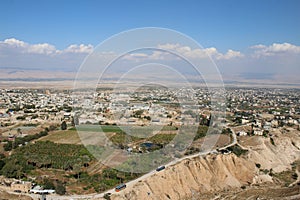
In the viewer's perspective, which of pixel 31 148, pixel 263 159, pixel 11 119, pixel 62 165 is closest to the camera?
pixel 62 165

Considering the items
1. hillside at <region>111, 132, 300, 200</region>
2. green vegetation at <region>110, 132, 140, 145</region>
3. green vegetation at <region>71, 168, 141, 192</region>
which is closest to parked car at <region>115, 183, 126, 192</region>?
hillside at <region>111, 132, 300, 200</region>

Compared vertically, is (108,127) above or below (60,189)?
above

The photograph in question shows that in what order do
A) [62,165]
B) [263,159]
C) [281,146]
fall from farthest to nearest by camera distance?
1. [281,146]
2. [263,159]
3. [62,165]

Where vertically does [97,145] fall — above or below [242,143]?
above

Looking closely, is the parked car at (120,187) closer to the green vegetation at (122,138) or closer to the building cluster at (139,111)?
the green vegetation at (122,138)

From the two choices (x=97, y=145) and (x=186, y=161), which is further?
(x=186, y=161)

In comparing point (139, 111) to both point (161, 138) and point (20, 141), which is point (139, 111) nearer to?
point (161, 138)

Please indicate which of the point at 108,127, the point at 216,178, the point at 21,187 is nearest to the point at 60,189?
the point at 21,187

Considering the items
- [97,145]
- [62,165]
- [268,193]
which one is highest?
[97,145]

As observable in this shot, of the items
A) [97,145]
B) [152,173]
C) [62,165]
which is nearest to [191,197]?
[152,173]

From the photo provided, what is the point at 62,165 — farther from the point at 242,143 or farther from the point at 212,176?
the point at 242,143
